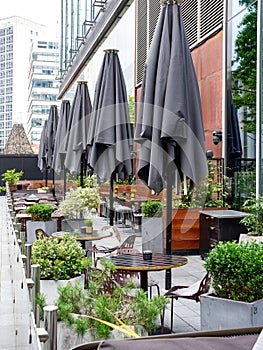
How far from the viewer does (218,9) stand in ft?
32.7

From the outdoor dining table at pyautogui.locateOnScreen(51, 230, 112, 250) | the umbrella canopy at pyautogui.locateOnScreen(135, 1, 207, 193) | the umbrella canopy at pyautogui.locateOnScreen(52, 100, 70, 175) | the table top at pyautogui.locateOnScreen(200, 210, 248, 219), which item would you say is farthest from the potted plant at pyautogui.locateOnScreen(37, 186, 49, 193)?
the umbrella canopy at pyautogui.locateOnScreen(135, 1, 207, 193)

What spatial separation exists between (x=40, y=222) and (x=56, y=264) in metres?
4.68

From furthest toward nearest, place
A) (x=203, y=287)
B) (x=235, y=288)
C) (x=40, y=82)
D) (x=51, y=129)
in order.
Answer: (x=40, y=82), (x=51, y=129), (x=203, y=287), (x=235, y=288)

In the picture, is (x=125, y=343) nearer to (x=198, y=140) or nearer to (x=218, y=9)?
(x=198, y=140)

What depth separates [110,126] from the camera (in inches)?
279

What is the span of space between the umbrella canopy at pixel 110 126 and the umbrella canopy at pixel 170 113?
1.90 meters

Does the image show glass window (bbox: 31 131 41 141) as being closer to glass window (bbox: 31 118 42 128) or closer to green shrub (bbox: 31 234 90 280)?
glass window (bbox: 31 118 42 128)

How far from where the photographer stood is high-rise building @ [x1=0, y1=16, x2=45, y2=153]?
92.8 feet

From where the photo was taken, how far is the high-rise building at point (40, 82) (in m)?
23.4

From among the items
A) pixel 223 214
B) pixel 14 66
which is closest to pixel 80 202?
pixel 223 214

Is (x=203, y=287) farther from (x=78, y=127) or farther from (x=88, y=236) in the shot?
(x=78, y=127)

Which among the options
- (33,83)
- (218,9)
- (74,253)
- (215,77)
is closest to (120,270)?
(74,253)

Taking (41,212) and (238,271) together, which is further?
(41,212)

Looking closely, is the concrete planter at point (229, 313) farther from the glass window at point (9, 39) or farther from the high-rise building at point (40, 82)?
the glass window at point (9, 39)
